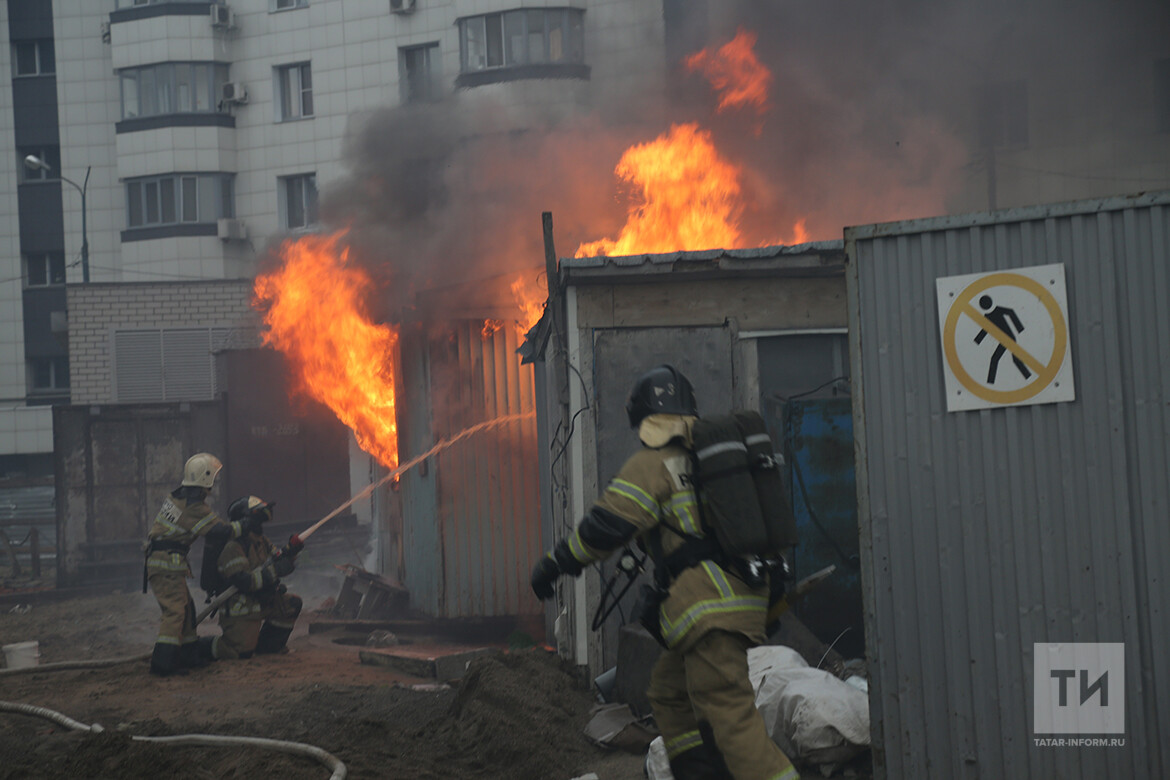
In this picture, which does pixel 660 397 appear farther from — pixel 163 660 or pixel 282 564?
pixel 163 660

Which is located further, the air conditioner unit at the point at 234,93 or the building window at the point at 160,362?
the air conditioner unit at the point at 234,93

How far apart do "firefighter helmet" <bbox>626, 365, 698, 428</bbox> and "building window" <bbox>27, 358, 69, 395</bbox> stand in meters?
30.0

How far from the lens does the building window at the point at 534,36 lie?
24.2m

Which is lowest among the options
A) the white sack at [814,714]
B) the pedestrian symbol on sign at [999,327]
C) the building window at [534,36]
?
the white sack at [814,714]

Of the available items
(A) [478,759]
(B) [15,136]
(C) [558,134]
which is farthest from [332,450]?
(B) [15,136]

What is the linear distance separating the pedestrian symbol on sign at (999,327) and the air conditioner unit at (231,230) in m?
26.6

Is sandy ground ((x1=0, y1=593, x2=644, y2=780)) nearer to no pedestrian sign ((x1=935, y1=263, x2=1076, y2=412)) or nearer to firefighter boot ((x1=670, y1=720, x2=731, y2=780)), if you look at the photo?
firefighter boot ((x1=670, y1=720, x2=731, y2=780))

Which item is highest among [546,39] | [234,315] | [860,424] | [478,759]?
[546,39]

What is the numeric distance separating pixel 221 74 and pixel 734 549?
93.0 ft

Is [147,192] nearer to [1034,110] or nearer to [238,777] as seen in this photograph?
[1034,110]

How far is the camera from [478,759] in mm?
5758

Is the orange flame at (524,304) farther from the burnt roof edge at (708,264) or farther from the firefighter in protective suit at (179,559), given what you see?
the firefighter in protective suit at (179,559)
